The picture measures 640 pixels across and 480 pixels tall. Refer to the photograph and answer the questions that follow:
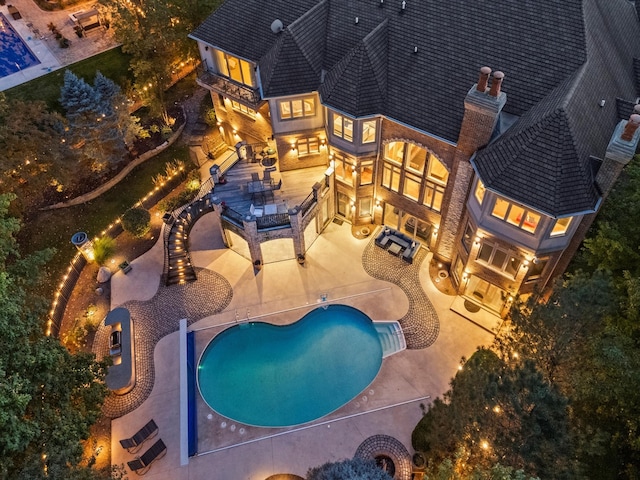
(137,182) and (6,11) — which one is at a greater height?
(6,11)

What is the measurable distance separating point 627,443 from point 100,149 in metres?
35.5

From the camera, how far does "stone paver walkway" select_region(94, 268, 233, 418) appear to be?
26.7 m

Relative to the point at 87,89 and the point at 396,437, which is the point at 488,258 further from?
the point at 87,89

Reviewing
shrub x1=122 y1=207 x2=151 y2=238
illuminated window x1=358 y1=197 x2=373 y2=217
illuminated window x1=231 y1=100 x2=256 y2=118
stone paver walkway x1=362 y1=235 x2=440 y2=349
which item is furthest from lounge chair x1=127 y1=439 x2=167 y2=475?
illuminated window x1=231 y1=100 x2=256 y2=118

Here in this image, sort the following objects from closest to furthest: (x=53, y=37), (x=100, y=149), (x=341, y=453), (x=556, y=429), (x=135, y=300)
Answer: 1. (x=556, y=429)
2. (x=341, y=453)
3. (x=135, y=300)
4. (x=100, y=149)
5. (x=53, y=37)

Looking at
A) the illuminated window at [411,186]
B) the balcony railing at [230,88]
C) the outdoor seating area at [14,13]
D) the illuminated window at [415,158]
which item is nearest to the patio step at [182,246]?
the balcony railing at [230,88]

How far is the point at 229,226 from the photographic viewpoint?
1205 inches

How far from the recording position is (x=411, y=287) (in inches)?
1196

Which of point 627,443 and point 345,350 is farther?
point 345,350

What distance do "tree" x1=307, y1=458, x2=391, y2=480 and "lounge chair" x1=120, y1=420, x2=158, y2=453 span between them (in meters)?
9.59

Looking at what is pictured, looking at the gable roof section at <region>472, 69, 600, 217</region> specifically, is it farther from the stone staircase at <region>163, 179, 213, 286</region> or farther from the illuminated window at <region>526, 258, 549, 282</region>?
the stone staircase at <region>163, 179, 213, 286</region>

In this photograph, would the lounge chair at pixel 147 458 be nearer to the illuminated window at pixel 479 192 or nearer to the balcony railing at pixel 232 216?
the balcony railing at pixel 232 216

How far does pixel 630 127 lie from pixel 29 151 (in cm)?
3325

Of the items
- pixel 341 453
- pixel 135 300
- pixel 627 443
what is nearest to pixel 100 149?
pixel 135 300
